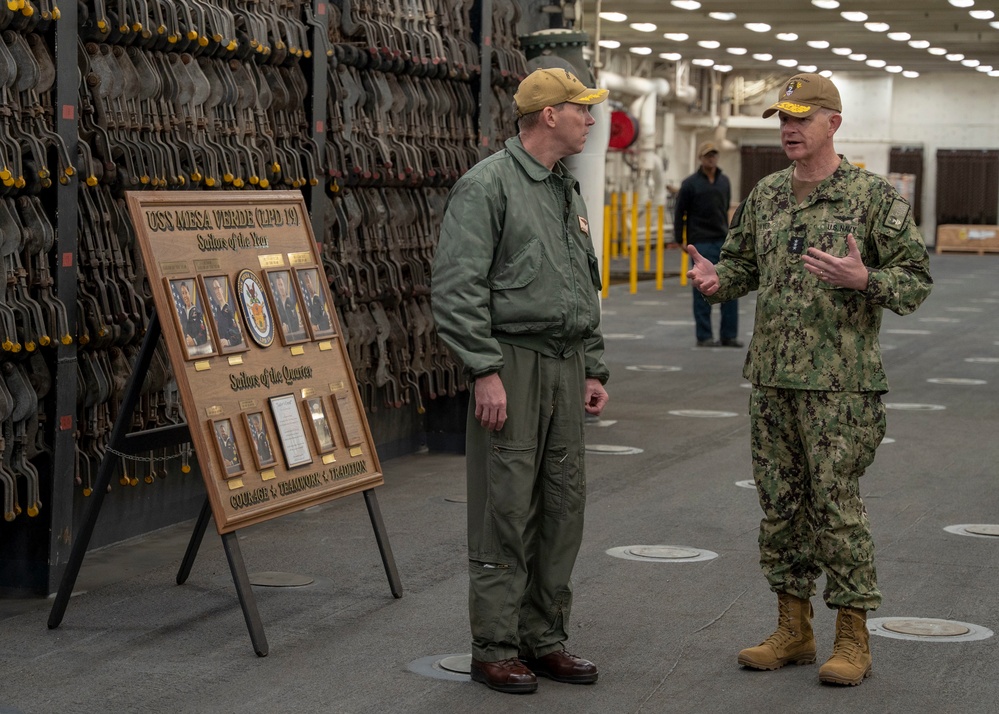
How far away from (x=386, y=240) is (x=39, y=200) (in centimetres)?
265

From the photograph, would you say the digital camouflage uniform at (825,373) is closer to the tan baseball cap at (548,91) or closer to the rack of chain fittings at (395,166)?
the tan baseball cap at (548,91)

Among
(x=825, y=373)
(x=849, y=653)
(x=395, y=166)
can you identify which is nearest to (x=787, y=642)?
(x=849, y=653)

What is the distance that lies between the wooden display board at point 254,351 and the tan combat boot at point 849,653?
1.81m

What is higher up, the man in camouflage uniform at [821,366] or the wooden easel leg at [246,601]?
the man in camouflage uniform at [821,366]

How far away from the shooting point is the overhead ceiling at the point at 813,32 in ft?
73.8

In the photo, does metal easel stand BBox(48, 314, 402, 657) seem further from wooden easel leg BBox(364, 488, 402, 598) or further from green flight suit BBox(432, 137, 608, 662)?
green flight suit BBox(432, 137, 608, 662)

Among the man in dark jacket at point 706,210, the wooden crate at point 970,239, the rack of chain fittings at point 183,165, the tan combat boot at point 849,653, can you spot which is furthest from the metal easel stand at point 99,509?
the wooden crate at point 970,239

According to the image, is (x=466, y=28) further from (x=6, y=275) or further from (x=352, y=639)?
(x=352, y=639)

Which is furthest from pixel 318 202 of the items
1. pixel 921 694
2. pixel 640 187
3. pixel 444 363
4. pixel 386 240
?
pixel 640 187

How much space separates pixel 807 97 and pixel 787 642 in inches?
64.7

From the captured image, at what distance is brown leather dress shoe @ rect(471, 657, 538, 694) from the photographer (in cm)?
425

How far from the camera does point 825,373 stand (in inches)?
169

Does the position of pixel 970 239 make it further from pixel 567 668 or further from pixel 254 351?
pixel 567 668

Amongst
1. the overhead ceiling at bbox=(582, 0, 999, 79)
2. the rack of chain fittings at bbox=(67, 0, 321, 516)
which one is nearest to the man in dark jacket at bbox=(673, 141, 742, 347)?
the overhead ceiling at bbox=(582, 0, 999, 79)
